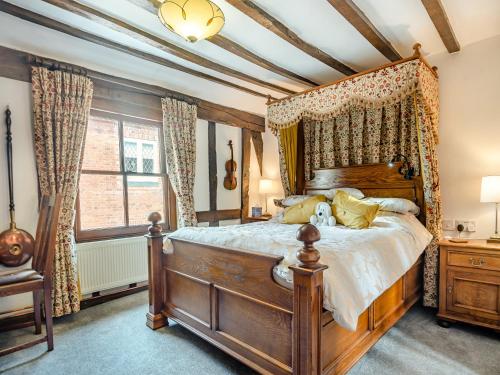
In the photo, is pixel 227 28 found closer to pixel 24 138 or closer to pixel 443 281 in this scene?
pixel 24 138

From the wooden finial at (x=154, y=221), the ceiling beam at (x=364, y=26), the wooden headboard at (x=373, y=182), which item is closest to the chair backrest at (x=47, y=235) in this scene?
the wooden finial at (x=154, y=221)

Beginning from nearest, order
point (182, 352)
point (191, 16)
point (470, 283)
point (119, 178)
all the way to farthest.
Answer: point (191, 16)
point (182, 352)
point (470, 283)
point (119, 178)

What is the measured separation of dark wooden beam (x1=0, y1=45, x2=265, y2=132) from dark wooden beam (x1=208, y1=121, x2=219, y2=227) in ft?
0.61

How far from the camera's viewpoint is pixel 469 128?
2.90m

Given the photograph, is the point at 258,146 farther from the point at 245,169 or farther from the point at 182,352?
the point at 182,352

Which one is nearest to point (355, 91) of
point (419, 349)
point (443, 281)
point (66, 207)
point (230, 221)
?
point (443, 281)

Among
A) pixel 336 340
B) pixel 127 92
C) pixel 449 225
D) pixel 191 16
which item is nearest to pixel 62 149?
pixel 127 92

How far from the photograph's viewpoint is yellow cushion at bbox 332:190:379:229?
2551mm

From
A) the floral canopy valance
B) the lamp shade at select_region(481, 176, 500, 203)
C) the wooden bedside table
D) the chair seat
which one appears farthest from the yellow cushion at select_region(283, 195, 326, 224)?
the chair seat

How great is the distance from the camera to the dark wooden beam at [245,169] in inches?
184

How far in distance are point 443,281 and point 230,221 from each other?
9.32ft

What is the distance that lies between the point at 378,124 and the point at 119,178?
313 centimetres

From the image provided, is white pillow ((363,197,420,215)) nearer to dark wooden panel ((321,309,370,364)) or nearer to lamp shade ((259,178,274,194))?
dark wooden panel ((321,309,370,364))

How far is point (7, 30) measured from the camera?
2.48 metres
